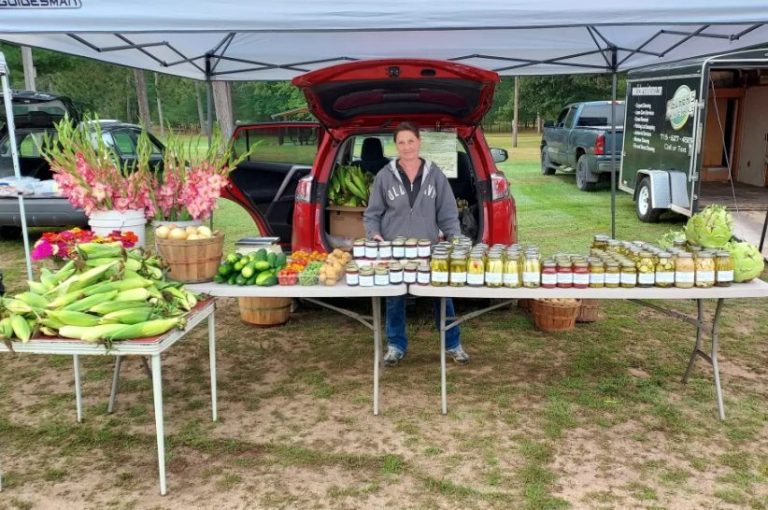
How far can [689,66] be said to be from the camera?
8320 millimetres

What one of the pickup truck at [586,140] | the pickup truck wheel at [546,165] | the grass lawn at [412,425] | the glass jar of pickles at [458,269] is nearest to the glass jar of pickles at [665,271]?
the grass lawn at [412,425]

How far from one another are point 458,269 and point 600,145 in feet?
33.7

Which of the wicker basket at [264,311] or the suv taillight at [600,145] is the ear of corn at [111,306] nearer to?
the wicker basket at [264,311]

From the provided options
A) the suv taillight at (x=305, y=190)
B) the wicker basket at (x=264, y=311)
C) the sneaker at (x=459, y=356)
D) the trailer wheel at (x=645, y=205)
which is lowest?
the sneaker at (x=459, y=356)

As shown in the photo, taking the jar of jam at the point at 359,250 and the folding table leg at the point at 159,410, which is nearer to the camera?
the folding table leg at the point at 159,410

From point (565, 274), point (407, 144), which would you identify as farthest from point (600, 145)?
point (565, 274)

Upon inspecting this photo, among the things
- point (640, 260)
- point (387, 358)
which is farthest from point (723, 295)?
point (387, 358)

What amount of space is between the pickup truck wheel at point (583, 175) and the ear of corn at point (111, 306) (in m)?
11.6

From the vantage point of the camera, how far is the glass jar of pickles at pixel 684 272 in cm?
324

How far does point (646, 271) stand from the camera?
326 cm

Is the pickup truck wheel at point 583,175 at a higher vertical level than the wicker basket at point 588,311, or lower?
higher

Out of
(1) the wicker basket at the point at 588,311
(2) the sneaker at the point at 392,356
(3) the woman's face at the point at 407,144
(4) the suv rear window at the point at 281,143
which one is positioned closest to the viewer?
(3) the woman's face at the point at 407,144

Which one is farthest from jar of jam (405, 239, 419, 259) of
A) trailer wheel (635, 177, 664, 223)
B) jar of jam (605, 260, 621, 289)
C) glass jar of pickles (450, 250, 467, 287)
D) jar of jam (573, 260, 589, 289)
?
→ trailer wheel (635, 177, 664, 223)

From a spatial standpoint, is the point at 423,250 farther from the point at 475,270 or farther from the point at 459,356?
the point at 459,356
